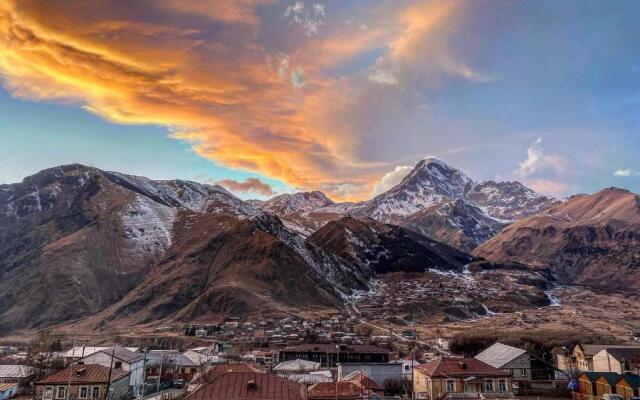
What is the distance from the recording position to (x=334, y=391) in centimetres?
5822

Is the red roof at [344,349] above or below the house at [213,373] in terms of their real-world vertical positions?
below

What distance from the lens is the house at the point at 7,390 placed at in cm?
6724

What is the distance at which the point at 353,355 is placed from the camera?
10338cm

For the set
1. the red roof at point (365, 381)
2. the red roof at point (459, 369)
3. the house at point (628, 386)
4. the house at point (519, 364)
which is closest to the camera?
the red roof at point (459, 369)

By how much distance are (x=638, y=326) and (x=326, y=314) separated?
11088 cm

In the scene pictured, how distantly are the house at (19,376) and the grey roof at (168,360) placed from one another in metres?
18.1

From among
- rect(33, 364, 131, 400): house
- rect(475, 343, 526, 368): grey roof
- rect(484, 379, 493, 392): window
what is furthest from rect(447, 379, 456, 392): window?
rect(33, 364, 131, 400): house

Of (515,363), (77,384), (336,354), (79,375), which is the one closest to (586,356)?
(515,363)

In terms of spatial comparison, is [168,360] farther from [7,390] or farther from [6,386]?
[7,390]

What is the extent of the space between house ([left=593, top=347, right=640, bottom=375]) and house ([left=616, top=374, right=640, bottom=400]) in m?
18.4

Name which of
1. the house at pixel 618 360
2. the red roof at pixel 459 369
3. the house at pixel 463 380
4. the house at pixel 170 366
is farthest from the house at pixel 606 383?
the house at pixel 170 366

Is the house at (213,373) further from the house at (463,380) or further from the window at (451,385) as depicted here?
the window at (451,385)

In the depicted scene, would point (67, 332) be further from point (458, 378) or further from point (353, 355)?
point (458, 378)

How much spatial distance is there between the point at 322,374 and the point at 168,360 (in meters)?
29.1
